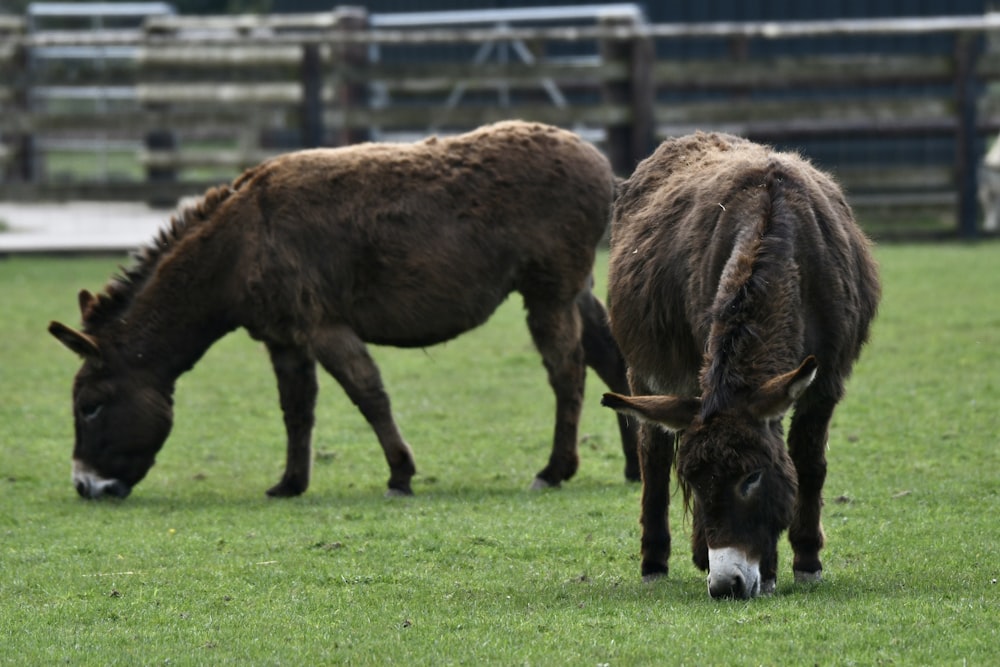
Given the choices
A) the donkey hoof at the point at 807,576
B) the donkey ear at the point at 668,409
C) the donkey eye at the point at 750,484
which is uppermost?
the donkey ear at the point at 668,409

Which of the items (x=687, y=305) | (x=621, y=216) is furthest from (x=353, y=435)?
(x=687, y=305)

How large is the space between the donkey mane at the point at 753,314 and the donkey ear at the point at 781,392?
8 cm

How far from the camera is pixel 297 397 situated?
888 cm

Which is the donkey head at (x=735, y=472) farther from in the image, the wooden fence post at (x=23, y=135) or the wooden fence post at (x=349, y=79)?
the wooden fence post at (x=23, y=135)

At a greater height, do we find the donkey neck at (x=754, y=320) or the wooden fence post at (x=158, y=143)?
the donkey neck at (x=754, y=320)

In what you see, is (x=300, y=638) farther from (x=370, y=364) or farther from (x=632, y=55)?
(x=632, y=55)

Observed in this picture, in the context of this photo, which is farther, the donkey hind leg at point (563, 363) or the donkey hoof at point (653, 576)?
the donkey hind leg at point (563, 363)

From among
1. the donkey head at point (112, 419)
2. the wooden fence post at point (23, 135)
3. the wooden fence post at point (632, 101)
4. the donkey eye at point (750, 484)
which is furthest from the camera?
the wooden fence post at point (23, 135)

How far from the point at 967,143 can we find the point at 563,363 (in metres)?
9.22

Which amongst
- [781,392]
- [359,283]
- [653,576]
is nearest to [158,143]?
[359,283]

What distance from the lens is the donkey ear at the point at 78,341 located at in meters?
8.59

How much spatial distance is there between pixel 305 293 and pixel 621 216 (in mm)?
2102

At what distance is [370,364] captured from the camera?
859 cm

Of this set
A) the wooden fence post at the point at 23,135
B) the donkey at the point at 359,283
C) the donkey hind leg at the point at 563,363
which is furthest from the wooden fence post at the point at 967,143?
the wooden fence post at the point at 23,135
